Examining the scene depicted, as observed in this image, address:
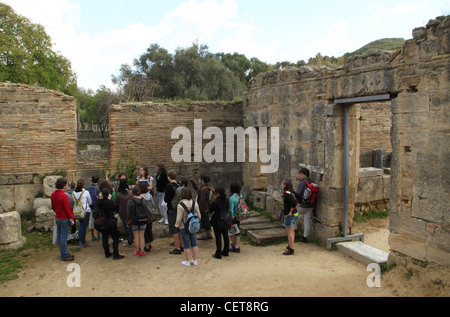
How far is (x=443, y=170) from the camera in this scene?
5.49 m

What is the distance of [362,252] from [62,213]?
5843mm

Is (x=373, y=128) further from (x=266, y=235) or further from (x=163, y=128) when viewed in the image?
(x=163, y=128)

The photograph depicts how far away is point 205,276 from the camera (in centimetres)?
637

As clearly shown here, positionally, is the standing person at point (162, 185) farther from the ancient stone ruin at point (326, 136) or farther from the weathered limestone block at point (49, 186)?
the weathered limestone block at point (49, 186)

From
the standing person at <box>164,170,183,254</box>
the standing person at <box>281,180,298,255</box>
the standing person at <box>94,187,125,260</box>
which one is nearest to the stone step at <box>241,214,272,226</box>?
the standing person at <box>281,180,298,255</box>

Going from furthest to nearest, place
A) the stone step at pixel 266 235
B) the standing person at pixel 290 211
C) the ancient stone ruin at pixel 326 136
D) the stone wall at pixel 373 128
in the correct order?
the stone wall at pixel 373 128 → the stone step at pixel 266 235 → the standing person at pixel 290 211 → the ancient stone ruin at pixel 326 136

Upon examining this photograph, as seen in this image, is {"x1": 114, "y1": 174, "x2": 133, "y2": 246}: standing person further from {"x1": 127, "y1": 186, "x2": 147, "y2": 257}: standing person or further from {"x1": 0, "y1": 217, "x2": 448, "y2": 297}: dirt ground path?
{"x1": 0, "y1": 217, "x2": 448, "y2": 297}: dirt ground path

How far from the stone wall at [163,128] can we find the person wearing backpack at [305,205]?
3754mm

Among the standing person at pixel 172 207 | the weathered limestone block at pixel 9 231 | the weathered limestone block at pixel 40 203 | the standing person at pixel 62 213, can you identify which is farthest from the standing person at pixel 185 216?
the weathered limestone block at pixel 40 203

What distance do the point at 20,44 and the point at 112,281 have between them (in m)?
22.7

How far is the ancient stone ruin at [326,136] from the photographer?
5.66 metres

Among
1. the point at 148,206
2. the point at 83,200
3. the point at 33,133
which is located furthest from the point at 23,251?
the point at 33,133

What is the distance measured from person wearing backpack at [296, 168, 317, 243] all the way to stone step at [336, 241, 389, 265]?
2.76ft

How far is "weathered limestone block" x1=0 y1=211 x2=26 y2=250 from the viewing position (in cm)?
760
